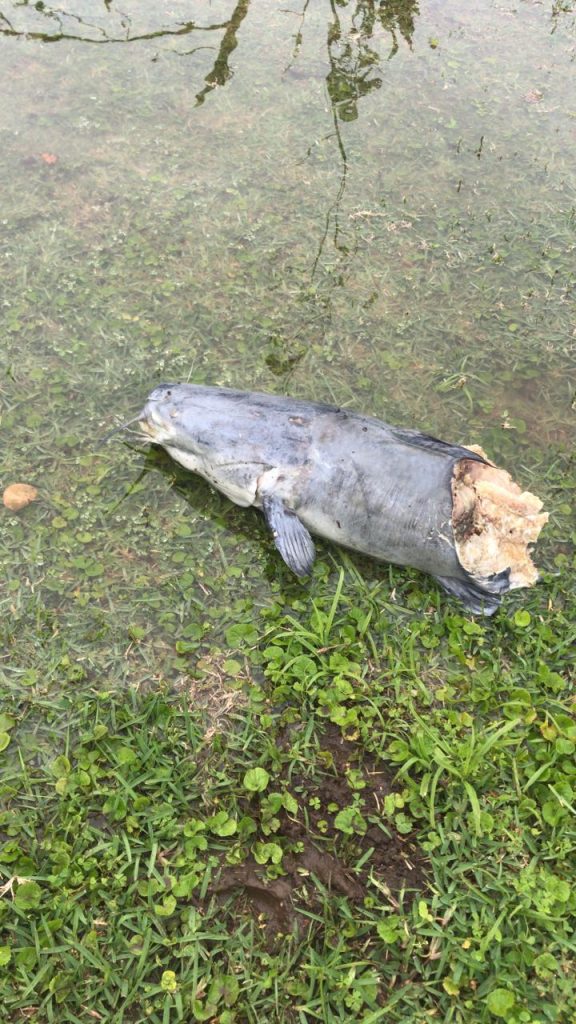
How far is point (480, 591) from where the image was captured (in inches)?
156

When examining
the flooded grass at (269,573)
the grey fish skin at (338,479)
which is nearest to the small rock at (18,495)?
the flooded grass at (269,573)

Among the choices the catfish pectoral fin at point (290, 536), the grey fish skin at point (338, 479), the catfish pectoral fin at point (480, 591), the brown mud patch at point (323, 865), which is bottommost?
the brown mud patch at point (323, 865)

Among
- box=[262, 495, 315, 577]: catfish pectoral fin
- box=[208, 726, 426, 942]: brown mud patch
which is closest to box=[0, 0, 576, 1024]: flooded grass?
box=[208, 726, 426, 942]: brown mud patch

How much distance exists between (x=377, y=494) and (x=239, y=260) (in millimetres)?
2774

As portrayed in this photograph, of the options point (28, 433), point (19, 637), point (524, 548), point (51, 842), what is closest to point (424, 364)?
point (524, 548)

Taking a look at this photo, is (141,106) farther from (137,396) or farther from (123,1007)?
(123,1007)

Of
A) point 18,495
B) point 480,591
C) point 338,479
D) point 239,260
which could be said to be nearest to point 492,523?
point 480,591

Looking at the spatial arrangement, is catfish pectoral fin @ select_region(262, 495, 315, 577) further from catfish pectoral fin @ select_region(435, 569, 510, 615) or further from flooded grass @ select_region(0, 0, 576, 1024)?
catfish pectoral fin @ select_region(435, 569, 510, 615)

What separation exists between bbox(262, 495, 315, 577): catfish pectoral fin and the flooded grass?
23 cm

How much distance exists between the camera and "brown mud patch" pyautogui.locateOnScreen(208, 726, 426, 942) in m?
3.08

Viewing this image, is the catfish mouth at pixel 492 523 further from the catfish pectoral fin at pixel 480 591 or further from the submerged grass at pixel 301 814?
the submerged grass at pixel 301 814

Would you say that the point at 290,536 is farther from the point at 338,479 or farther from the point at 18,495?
the point at 18,495

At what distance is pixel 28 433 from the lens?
4629mm

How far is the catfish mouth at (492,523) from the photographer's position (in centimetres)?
385
